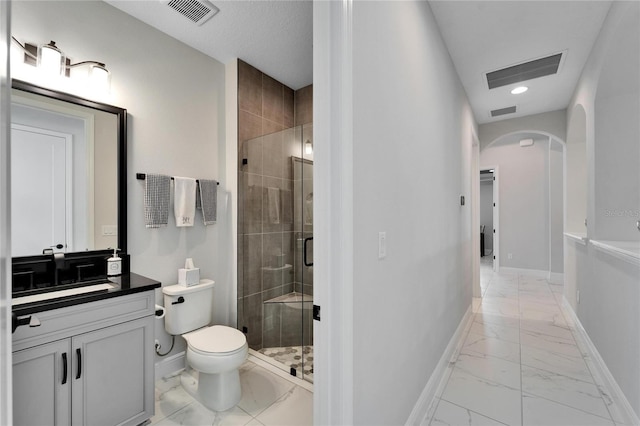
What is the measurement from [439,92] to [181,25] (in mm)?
1923

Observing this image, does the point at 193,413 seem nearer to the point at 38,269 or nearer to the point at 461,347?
the point at 38,269

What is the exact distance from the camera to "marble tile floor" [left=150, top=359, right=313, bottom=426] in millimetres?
1824

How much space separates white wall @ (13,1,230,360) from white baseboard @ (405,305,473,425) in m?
1.66

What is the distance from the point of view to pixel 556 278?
5.34m

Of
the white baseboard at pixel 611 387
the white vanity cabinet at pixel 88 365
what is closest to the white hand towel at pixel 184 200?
the white vanity cabinet at pixel 88 365

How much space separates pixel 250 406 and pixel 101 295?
3.72ft

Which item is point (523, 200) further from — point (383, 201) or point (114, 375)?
point (114, 375)

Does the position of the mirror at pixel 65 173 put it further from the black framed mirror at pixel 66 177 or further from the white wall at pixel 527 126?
the white wall at pixel 527 126

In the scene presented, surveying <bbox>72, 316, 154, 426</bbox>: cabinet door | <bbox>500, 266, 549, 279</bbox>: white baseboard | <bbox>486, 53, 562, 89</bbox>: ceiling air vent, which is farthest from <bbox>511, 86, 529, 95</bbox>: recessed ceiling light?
<bbox>500, 266, 549, 279</bbox>: white baseboard

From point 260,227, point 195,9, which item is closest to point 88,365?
point 260,227

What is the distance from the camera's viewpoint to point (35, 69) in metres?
1.71

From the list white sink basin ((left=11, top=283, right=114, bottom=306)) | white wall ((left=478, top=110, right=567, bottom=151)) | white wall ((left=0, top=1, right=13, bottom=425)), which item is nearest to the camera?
white wall ((left=0, top=1, right=13, bottom=425))

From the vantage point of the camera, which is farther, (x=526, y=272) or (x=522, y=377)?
(x=526, y=272)

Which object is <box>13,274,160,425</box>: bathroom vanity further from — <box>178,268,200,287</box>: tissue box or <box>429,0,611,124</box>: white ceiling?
<box>429,0,611,124</box>: white ceiling
